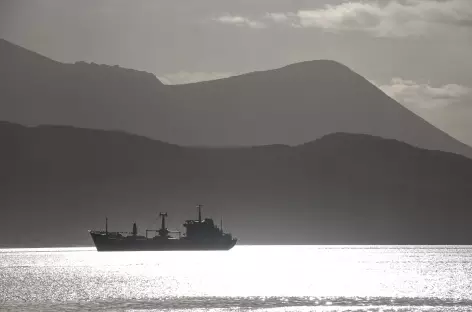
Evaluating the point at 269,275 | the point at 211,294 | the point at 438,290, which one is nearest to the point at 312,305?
the point at 211,294

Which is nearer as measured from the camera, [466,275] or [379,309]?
[379,309]

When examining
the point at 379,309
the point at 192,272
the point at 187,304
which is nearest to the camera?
the point at 379,309

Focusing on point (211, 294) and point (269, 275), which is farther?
point (269, 275)

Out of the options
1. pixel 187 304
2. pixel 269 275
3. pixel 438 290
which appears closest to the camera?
pixel 187 304

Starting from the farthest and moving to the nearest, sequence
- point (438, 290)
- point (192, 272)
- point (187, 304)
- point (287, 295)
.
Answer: point (192, 272), point (438, 290), point (287, 295), point (187, 304)

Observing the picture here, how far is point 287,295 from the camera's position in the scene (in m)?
122

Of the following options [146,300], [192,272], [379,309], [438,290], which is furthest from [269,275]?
[379,309]

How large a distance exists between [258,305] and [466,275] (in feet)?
262

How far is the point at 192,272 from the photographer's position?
621 ft

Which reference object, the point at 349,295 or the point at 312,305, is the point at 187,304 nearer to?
the point at 312,305

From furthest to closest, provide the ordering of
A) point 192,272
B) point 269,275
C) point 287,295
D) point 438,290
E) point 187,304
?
point 192,272
point 269,275
point 438,290
point 287,295
point 187,304

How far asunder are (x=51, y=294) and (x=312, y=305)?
120ft

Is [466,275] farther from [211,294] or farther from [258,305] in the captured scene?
[258,305]

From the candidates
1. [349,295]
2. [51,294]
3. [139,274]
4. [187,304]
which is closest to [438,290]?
[349,295]
